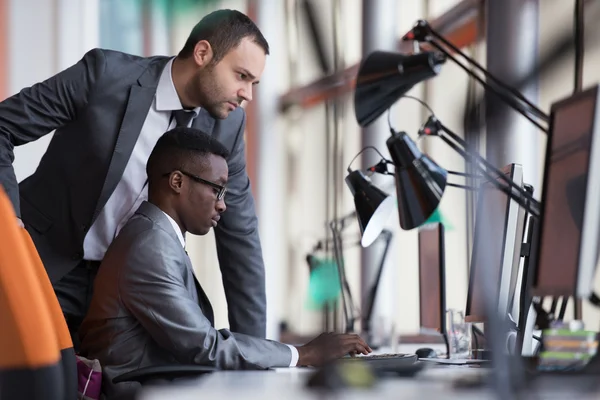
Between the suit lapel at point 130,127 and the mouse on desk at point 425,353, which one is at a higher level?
the suit lapel at point 130,127

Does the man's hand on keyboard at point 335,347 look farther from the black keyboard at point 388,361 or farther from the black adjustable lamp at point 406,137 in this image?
the black adjustable lamp at point 406,137

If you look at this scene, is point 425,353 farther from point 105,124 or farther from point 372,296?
point 372,296

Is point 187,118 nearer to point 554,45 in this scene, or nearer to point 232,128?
point 232,128

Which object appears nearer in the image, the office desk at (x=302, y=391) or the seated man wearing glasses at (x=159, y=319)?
the office desk at (x=302, y=391)

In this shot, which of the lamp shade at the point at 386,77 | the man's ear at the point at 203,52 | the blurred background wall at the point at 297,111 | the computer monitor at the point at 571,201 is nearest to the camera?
the computer monitor at the point at 571,201

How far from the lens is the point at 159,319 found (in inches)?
72.8

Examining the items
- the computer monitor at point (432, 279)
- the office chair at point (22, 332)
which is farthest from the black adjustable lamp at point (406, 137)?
the office chair at point (22, 332)

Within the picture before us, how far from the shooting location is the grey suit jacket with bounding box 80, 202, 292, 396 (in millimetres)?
1837

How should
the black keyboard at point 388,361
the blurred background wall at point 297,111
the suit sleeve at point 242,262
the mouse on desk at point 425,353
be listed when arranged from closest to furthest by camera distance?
the black keyboard at point 388,361
the mouse on desk at point 425,353
the suit sleeve at point 242,262
the blurred background wall at point 297,111

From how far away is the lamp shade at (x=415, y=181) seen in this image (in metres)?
2.04

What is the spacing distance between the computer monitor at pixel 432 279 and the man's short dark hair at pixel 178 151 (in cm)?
69

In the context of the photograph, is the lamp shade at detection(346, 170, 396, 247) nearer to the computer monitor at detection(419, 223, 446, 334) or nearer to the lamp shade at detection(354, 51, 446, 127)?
the computer monitor at detection(419, 223, 446, 334)

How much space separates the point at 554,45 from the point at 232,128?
1220 millimetres

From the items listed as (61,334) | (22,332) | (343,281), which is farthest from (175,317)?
(343,281)
